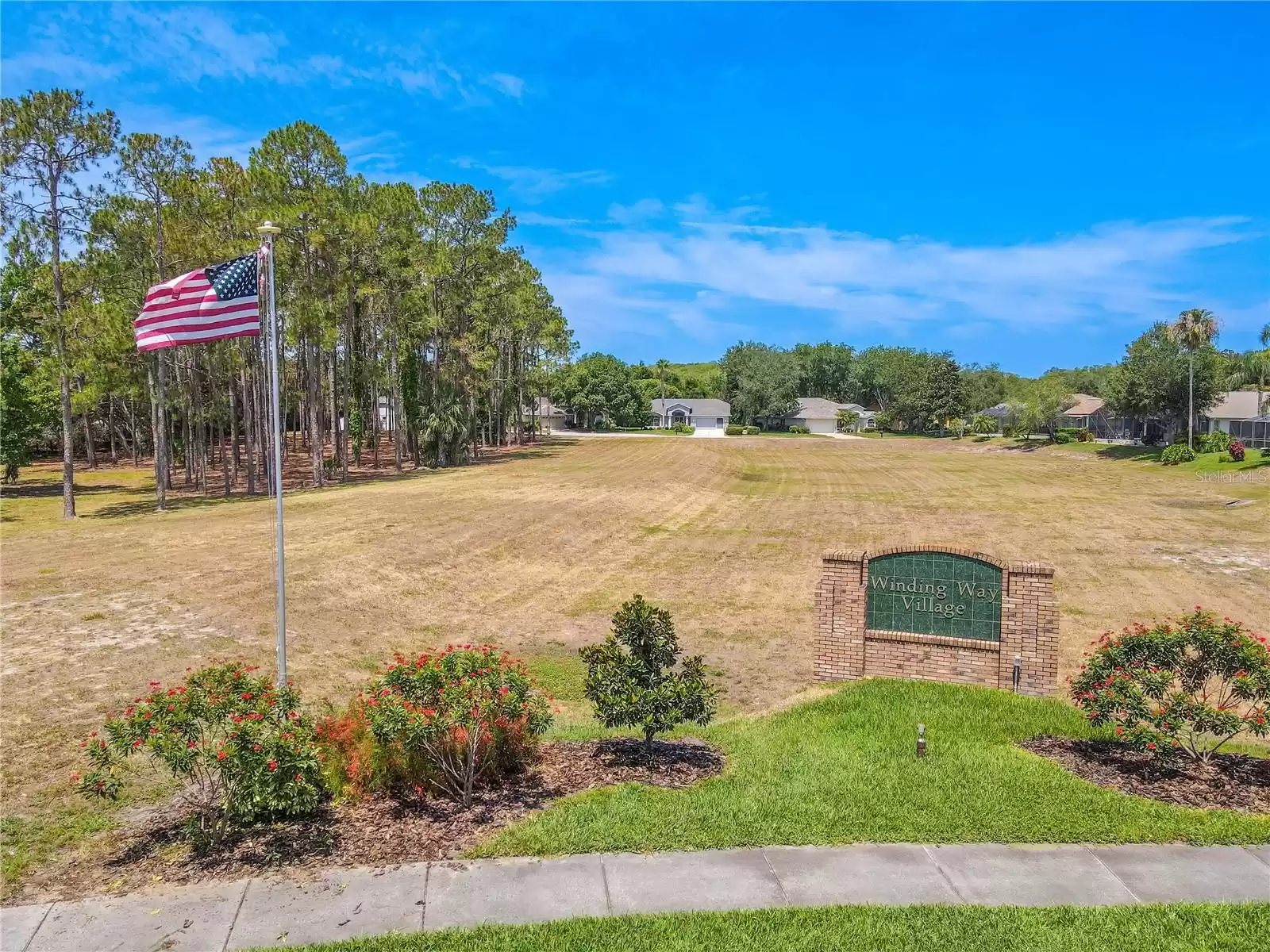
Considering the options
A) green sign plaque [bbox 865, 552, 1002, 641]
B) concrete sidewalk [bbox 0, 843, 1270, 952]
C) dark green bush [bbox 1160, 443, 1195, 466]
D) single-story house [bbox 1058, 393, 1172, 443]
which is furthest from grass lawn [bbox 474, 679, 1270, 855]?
single-story house [bbox 1058, 393, 1172, 443]

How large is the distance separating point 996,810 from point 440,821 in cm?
589

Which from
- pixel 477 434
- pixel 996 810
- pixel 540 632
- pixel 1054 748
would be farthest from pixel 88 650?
pixel 477 434

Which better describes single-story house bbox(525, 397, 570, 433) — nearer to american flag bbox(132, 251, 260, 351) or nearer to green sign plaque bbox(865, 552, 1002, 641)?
american flag bbox(132, 251, 260, 351)

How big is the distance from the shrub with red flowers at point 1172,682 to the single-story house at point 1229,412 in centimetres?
7139

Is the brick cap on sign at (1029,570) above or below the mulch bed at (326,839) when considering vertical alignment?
above

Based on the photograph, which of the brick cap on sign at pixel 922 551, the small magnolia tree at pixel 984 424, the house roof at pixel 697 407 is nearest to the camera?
the brick cap on sign at pixel 922 551

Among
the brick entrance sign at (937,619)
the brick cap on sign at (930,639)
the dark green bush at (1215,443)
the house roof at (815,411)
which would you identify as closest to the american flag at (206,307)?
the brick entrance sign at (937,619)

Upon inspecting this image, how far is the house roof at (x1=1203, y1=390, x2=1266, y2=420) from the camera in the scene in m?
68.5

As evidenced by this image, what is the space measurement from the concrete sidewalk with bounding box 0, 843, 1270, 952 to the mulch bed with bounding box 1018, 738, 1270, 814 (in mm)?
1187

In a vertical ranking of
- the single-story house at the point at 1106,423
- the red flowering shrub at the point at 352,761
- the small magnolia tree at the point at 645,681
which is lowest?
the red flowering shrub at the point at 352,761

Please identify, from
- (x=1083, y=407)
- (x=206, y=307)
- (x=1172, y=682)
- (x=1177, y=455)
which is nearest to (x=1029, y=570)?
(x=1172, y=682)

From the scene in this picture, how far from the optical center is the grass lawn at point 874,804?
25.3 ft

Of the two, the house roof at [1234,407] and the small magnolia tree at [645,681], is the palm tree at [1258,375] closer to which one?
the house roof at [1234,407]

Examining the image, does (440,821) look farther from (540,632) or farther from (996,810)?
(540,632)
